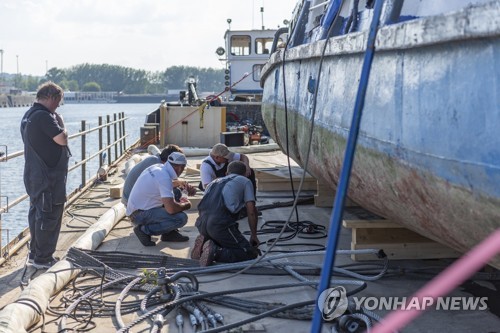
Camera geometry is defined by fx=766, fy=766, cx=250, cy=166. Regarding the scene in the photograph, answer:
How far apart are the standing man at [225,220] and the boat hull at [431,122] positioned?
3.82 ft

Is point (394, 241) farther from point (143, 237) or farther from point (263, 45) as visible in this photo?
point (263, 45)

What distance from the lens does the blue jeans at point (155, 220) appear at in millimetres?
7156

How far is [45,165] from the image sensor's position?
20.6 feet

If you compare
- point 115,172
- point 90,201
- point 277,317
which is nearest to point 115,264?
point 277,317

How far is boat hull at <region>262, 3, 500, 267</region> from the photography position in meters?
3.08

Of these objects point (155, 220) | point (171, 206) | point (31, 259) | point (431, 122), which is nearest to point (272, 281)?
point (171, 206)

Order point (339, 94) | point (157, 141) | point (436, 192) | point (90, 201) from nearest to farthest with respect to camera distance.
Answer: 1. point (436, 192)
2. point (339, 94)
3. point (90, 201)
4. point (157, 141)

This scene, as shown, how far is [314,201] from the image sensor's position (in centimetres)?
906

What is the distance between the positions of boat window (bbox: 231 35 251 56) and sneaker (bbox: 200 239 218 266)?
2153cm

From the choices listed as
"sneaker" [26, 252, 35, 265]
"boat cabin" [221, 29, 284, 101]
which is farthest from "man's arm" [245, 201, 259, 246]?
"boat cabin" [221, 29, 284, 101]

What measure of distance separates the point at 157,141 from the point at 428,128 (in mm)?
16969

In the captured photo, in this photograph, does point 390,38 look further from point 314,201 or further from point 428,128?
point 314,201

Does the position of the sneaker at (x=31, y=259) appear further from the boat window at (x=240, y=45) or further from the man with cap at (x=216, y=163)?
the boat window at (x=240, y=45)

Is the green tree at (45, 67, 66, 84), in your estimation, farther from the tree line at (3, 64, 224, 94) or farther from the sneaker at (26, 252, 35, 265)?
the sneaker at (26, 252, 35, 265)
